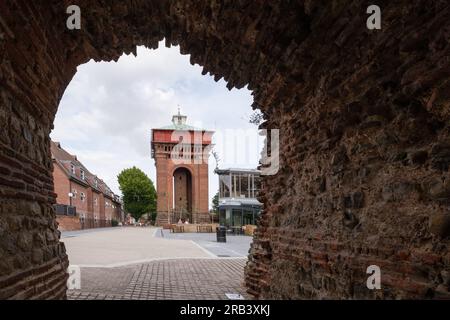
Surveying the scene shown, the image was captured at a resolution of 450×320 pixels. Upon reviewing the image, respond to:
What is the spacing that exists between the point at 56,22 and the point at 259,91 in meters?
3.36

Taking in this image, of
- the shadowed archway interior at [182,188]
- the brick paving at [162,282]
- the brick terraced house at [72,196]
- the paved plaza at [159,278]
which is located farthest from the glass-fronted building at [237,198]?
the shadowed archway interior at [182,188]

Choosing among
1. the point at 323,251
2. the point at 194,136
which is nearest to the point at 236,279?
the point at 323,251

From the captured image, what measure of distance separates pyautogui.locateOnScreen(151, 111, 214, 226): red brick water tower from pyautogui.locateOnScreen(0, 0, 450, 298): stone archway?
42.9 metres

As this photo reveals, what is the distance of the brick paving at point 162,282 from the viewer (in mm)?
7000

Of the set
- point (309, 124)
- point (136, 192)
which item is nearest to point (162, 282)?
point (309, 124)

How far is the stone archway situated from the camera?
9.61ft

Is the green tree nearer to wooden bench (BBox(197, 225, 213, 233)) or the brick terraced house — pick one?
the brick terraced house

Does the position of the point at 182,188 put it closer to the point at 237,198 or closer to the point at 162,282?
the point at 237,198

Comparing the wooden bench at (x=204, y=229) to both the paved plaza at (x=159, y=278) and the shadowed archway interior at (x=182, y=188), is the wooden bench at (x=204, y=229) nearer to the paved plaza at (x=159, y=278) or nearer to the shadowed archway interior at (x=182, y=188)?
the shadowed archway interior at (x=182, y=188)

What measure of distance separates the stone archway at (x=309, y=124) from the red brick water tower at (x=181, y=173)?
4288 cm

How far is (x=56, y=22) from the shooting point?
4727 mm

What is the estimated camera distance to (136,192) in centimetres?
6869

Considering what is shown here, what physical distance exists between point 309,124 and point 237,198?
2589 centimetres
